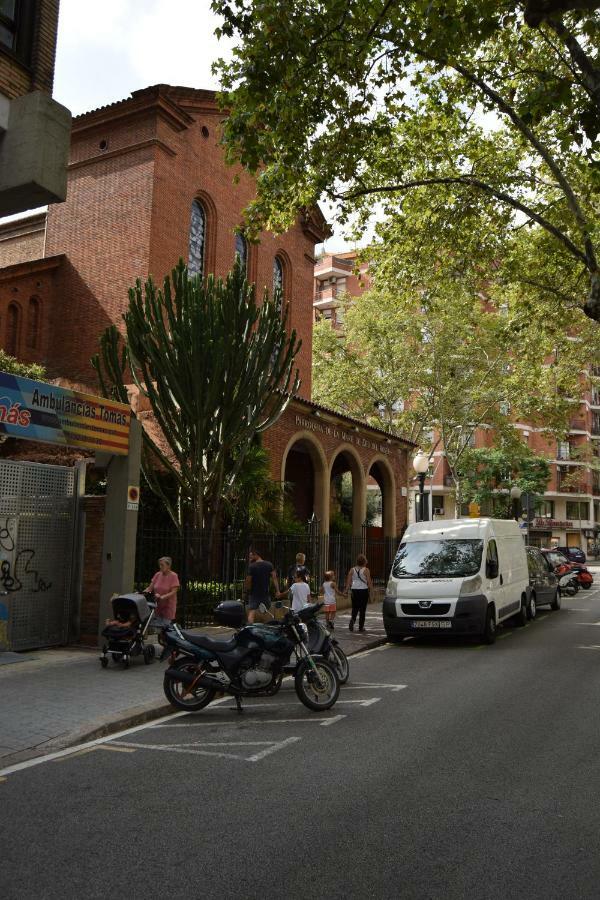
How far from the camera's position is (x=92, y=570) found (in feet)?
40.0

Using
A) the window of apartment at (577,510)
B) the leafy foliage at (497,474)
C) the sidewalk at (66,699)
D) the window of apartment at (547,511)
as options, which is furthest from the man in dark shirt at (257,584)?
the window of apartment at (577,510)

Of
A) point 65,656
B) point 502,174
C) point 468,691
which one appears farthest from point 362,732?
point 502,174

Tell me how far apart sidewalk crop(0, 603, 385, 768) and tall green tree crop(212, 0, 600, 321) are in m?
6.66

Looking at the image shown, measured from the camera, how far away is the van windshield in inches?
530

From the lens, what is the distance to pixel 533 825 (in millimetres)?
4465

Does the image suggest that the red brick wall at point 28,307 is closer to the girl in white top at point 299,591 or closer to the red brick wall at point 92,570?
the red brick wall at point 92,570

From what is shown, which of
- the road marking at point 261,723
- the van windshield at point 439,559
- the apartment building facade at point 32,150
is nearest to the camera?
the apartment building facade at point 32,150

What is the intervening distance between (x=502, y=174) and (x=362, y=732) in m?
13.7

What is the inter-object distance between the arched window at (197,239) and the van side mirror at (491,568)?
13.8 m

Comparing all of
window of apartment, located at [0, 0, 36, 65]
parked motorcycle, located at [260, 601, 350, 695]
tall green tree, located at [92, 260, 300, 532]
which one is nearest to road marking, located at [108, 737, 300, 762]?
parked motorcycle, located at [260, 601, 350, 695]

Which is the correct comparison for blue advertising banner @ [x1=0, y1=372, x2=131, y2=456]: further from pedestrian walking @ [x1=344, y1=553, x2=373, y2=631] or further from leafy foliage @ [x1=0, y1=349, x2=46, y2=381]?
leafy foliage @ [x1=0, y1=349, x2=46, y2=381]

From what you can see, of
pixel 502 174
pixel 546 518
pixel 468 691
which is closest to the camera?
pixel 468 691

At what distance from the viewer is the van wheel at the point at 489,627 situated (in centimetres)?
1302

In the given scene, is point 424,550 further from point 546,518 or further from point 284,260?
point 546,518
